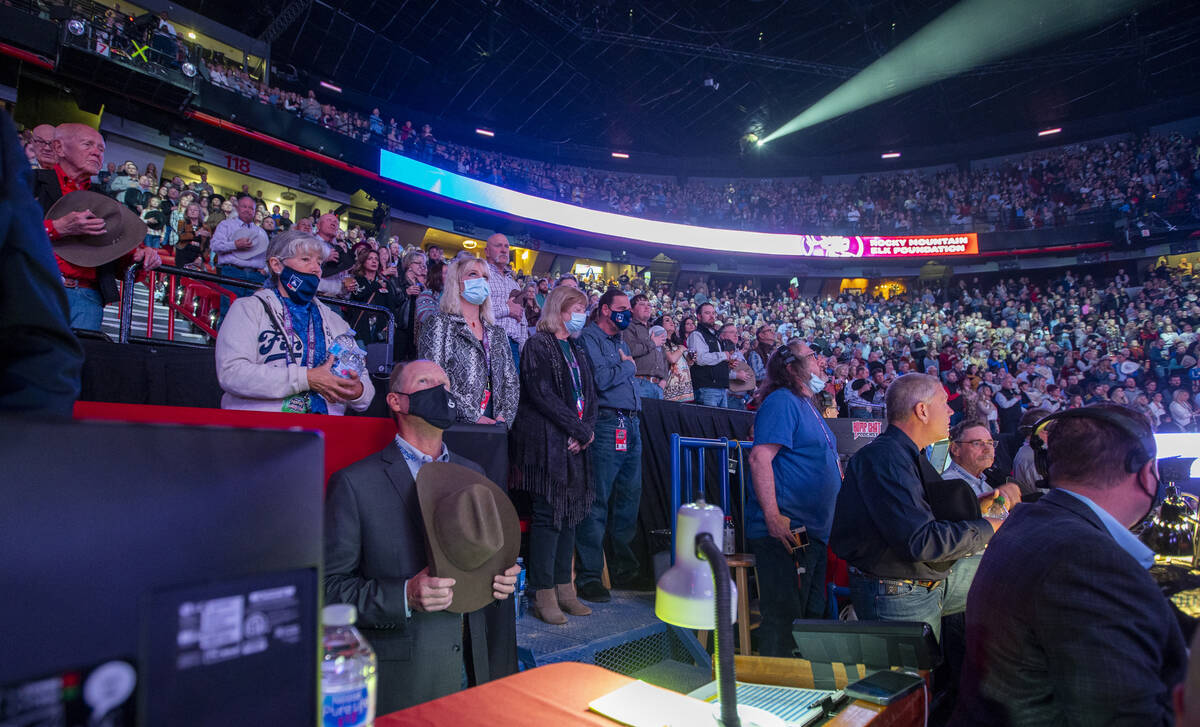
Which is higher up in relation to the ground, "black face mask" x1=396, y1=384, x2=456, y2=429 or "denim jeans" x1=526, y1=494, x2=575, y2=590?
"black face mask" x1=396, y1=384, x2=456, y2=429

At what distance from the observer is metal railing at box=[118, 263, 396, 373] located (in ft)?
10.9

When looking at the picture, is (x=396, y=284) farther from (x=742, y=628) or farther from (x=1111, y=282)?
(x=1111, y=282)

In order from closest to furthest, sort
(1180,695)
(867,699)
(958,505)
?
(1180,695) → (867,699) → (958,505)

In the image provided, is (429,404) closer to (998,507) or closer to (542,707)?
(542,707)

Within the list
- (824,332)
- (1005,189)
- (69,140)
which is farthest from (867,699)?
(1005,189)

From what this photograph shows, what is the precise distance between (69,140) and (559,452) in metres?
2.74

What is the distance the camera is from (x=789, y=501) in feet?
11.1

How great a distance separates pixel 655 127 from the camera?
23.5m

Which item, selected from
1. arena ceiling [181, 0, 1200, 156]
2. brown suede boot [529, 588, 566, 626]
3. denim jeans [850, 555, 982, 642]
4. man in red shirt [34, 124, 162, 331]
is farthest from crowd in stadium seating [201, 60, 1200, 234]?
denim jeans [850, 555, 982, 642]

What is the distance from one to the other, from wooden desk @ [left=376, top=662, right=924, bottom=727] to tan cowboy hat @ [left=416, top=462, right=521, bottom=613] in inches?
14.9

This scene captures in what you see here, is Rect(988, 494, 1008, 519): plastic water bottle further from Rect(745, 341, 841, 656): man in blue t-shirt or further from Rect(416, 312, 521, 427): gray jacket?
Rect(416, 312, 521, 427): gray jacket

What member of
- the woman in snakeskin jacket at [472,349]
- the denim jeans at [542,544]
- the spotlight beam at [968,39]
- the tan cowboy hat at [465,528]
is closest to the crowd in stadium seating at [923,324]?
the woman in snakeskin jacket at [472,349]

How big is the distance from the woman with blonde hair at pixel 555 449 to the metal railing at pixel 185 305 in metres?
1.48

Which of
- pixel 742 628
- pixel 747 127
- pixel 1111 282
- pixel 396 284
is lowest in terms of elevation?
pixel 742 628
